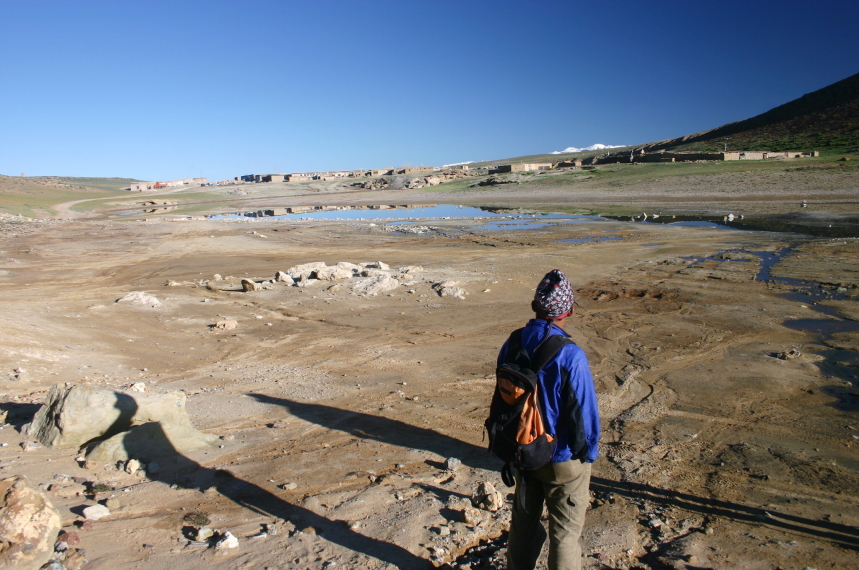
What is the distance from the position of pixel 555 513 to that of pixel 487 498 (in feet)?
3.91

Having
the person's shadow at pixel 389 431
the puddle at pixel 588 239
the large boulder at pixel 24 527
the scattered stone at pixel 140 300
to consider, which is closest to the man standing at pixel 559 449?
the person's shadow at pixel 389 431

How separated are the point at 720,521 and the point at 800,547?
460 mm

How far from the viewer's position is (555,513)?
2.85m

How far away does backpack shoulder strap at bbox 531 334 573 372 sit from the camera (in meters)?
2.66

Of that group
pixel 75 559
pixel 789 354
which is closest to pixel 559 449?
pixel 75 559

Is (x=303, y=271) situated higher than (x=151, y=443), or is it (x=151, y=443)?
(x=303, y=271)

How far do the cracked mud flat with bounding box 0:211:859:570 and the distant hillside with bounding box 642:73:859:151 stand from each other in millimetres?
54876

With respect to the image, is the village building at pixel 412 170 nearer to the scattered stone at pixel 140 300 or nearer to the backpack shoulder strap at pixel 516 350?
the scattered stone at pixel 140 300

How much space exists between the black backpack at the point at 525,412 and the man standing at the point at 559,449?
0.04m

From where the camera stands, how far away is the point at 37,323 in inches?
332

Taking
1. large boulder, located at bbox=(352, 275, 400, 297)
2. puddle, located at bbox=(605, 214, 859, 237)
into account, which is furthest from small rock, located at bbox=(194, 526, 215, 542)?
puddle, located at bbox=(605, 214, 859, 237)

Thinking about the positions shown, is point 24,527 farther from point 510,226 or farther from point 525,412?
point 510,226

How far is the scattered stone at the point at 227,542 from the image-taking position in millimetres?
3320

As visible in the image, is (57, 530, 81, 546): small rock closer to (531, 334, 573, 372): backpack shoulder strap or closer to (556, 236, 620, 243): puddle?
(531, 334, 573, 372): backpack shoulder strap
